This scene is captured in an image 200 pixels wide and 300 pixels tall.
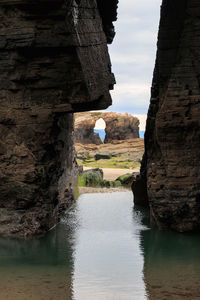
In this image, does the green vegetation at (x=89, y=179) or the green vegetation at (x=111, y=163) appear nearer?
the green vegetation at (x=89, y=179)

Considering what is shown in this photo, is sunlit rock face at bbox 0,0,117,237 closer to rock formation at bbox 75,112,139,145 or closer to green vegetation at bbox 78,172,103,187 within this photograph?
green vegetation at bbox 78,172,103,187

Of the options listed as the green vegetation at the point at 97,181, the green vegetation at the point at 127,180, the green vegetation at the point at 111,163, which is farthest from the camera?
the green vegetation at the point at 111,163

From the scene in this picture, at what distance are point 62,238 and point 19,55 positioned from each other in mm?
5826

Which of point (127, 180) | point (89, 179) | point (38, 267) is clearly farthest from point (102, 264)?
point (127, 180)

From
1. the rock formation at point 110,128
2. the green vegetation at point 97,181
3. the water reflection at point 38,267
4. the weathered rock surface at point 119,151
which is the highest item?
the rock formation at point 110,128

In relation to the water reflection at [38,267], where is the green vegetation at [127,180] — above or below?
above

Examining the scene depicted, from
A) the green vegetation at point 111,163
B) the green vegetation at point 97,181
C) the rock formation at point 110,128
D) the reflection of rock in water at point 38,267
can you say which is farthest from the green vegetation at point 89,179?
the rock formation at point 110,128

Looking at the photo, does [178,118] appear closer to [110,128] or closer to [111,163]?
[111,163]

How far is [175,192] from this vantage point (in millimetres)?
13734

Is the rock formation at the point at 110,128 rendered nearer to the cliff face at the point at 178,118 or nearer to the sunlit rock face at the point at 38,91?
the cliff face at the point at 178,118

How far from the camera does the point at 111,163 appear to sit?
162 ft

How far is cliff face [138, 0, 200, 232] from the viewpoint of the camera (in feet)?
43.6

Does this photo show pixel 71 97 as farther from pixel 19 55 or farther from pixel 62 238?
pixel 62 238

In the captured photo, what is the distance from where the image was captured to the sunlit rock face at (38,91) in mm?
12055
